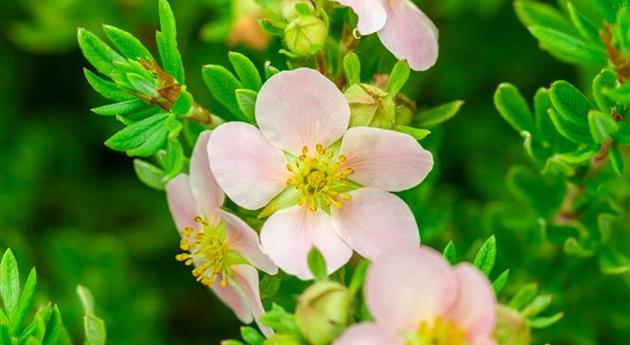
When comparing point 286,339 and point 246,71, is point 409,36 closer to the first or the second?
point 246,71

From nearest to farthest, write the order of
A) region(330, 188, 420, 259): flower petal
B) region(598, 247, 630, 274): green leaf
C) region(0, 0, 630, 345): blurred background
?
region(330, 188, 420, 259): flower petal < region(598, 247, 630, 274): green leaf < region(0, 0, 630, 345): blurred background

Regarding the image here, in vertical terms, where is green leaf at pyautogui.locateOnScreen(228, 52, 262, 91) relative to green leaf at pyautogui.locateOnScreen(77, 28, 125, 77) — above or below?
below

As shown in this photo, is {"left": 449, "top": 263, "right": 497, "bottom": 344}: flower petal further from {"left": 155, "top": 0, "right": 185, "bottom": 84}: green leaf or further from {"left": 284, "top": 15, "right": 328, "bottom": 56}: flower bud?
{"left": 155, "top": 0, "right": 185, "bottom": 84}: green leaf

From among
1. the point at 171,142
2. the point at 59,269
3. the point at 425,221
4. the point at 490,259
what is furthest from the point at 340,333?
the point at 59,269

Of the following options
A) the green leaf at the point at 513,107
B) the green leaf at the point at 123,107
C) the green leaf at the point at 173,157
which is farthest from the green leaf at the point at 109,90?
the green leaf at the point at 513,107

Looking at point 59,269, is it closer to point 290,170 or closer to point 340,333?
point 290,170

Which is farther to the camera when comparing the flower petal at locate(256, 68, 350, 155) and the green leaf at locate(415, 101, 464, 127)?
the green leaf at locate(415, 101, 464, 127)

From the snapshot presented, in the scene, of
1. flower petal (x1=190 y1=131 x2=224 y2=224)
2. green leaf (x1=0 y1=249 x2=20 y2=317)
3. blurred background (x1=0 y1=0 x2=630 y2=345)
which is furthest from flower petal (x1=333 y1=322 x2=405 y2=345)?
blurred background (x1=0 y1=0 x2=630 y2=345)
